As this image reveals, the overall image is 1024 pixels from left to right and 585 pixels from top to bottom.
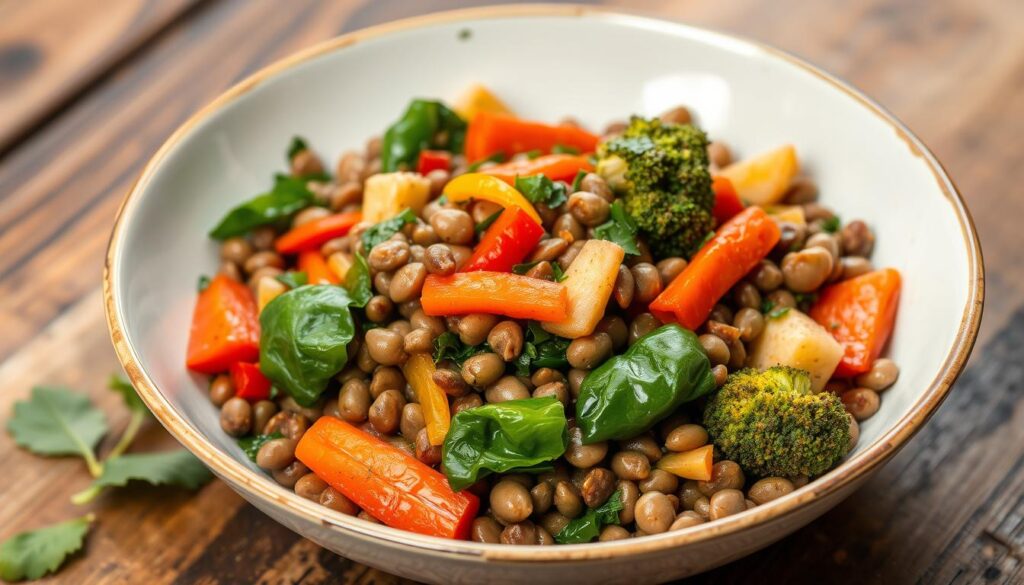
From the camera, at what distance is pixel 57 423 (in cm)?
407

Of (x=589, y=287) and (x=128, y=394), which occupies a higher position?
(x=589, y=287)

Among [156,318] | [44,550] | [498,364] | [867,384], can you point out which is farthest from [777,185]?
[44,550]

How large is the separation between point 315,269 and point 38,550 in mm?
1441

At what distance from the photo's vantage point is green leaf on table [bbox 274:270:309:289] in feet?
12.8

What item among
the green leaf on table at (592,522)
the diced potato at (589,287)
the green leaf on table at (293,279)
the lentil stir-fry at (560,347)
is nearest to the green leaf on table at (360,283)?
the lentil stir-fry at (560,347)

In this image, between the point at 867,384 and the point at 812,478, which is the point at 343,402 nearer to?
the point at 812,478

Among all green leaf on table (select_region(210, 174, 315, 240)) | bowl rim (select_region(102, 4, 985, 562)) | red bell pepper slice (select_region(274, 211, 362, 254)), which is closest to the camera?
bowl rim (select_region(102, 4, 985, 562))

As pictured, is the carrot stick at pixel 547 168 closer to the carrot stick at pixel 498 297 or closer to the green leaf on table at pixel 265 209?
the carrot stick at pixel 498 297

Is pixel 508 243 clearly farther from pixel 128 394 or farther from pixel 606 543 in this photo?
pixel 128 394

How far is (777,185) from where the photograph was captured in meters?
4.08

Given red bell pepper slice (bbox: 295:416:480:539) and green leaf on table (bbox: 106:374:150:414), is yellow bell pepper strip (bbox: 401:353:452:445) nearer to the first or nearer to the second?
red bell pepper slice (bbox: 295:416:480:539)

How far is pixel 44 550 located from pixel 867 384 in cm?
302

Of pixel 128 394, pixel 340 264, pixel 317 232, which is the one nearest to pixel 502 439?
pixel 340 264

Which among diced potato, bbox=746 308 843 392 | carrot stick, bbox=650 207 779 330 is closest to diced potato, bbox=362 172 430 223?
carrot stick, bbox=650 207 779 330
